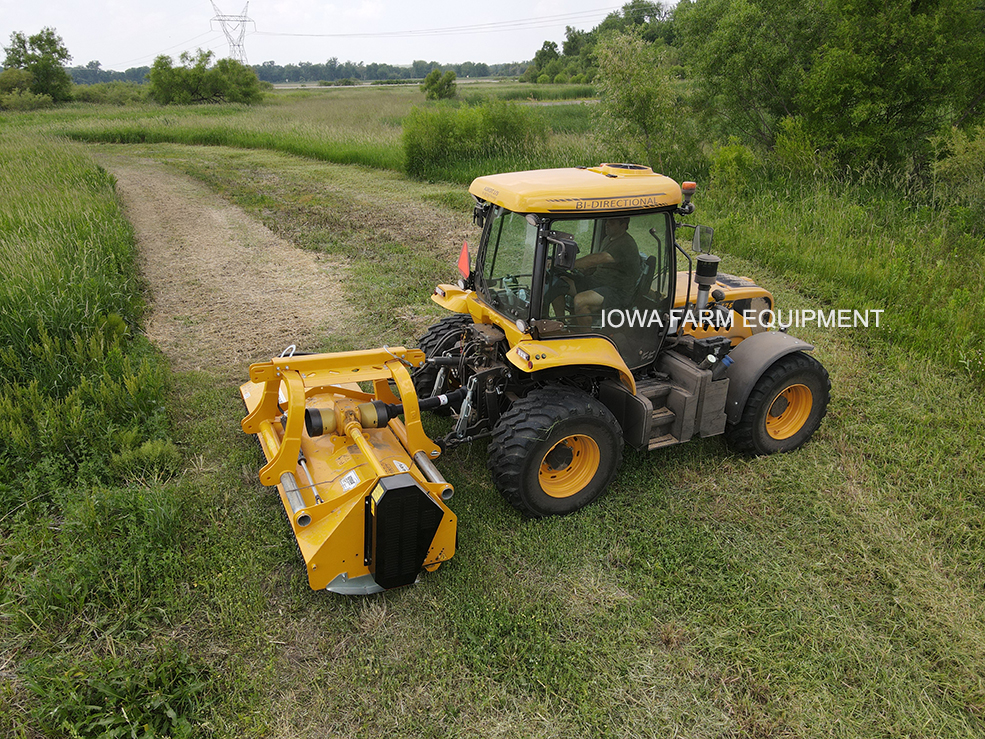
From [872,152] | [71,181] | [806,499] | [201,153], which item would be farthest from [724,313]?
[201,153]

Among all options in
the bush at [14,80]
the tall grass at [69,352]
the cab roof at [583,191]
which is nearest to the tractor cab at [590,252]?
the cab roof at [583,191]

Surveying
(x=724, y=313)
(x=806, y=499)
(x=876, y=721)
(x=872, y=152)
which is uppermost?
(x=872, y=152)

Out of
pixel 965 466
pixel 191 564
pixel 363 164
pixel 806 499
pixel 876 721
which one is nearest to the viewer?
pixel 876 721

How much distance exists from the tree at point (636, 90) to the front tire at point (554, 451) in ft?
32.8

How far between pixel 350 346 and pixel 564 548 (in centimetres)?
363

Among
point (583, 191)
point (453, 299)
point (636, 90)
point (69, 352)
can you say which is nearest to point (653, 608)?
point (583, 191)

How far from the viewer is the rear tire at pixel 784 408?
453 cm

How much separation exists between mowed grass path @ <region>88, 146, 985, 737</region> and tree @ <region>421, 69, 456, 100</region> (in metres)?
33.3

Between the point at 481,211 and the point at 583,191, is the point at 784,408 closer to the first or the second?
the point at 583,191

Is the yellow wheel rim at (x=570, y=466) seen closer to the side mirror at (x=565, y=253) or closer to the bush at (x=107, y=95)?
the side mirror at (x=565, y=253)

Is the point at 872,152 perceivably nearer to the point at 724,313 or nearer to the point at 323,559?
the point at 724,313

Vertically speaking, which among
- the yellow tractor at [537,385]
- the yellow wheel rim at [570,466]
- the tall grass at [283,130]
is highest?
the tall grass at [283,130]

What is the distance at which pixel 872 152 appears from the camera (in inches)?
416

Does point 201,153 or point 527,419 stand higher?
point 201,153
